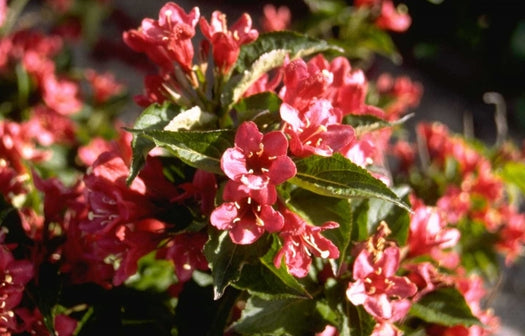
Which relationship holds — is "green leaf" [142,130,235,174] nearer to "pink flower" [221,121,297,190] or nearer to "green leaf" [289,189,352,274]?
"pink flower" [221,121,297,190]

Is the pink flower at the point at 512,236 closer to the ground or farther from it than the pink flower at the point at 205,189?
closer to the ground

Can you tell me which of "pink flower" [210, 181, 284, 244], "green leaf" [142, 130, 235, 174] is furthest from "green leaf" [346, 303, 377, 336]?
"green leaf" [142, 130, 235, 174]

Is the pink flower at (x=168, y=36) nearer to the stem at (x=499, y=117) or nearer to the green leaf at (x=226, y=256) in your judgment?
the green leaf at (x=226, y=256)

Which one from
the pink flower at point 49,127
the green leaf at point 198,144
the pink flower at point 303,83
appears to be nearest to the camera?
the green leaf at point 198,144

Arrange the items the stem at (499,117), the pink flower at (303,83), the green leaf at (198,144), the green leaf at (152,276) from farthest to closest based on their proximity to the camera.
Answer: the stem at (499,117), the green leaf at (152,276), the pink flower at (303,83), the green leaf at (198,144)

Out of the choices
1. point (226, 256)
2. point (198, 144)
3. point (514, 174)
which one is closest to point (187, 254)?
point (226, 256)

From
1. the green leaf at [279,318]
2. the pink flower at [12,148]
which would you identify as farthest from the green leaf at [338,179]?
the pink flower at [12,148]

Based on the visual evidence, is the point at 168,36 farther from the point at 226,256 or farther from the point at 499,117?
the point at 499,117
